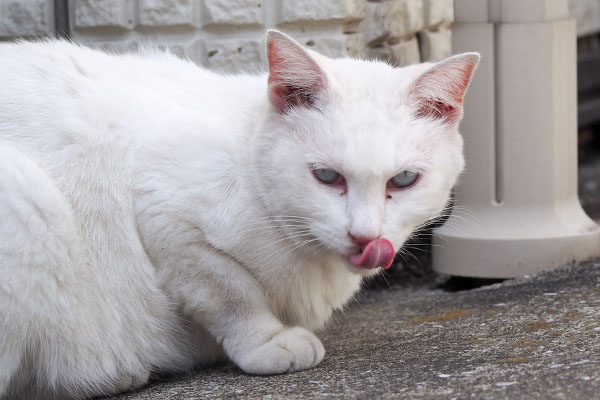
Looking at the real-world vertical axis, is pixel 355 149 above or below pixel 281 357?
above

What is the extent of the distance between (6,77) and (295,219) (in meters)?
1.02

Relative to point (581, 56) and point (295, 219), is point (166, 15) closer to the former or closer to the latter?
point (295, 219)

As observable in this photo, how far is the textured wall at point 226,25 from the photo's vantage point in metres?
3.27

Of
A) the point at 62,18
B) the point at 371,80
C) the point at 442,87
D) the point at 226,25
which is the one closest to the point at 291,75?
the point at 371,80

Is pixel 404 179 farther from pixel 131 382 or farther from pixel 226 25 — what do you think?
pixel 226 25

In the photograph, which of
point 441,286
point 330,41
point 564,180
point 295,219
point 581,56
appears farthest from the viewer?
point 581,56

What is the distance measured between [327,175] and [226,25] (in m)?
1.35

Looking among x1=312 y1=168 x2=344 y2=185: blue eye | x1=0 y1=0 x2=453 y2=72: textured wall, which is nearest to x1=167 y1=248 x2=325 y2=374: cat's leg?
x1=312 y1=168 x2=344 y2=185: blue eye

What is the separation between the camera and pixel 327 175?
2.20 metres

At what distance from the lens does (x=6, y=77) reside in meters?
2.53

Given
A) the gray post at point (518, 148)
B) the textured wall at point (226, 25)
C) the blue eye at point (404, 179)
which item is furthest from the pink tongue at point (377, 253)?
the gray post at point (518, 148)

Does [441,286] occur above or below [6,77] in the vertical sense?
below

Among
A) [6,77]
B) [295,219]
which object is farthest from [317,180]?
[6,77]

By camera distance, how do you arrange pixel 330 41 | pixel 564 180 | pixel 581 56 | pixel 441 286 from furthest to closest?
pixel 581 56 → pixel 441 286 → pixel 564 180 → pixel 330 41
